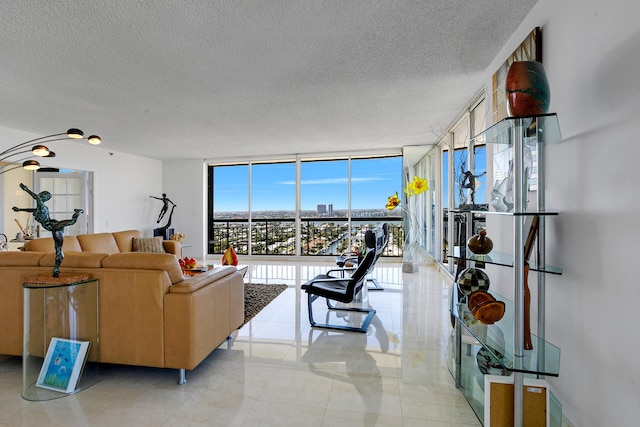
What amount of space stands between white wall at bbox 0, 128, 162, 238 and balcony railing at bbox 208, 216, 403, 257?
1.79 meters

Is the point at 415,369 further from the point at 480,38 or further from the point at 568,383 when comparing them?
the point at 480,38

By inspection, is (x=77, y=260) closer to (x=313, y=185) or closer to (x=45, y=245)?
(x=45, y=245)

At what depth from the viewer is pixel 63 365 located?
2117mm

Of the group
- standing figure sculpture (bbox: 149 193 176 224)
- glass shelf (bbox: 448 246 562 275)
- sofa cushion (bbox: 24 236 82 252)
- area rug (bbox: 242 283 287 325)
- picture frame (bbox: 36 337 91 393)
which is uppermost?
standing figure sculpture (bbox: 149 193 176 224)

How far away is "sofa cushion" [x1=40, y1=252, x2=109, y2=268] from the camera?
2.22 m

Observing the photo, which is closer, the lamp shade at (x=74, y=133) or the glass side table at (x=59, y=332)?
the glass side table at (x=59, y=332)

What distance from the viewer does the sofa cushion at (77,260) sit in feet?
7.29

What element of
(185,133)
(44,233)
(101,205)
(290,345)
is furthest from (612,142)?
(44,233)

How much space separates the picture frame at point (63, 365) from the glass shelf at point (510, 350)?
2455mm

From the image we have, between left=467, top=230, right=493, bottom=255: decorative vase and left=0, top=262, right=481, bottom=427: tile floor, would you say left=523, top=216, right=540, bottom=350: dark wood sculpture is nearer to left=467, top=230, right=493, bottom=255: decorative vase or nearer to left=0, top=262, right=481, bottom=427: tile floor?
left=467, top=230, right=493, bottom=255: decorative vase

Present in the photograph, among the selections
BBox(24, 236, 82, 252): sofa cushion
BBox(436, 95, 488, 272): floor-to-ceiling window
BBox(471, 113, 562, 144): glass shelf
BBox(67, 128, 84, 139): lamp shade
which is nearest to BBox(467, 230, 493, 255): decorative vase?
BBox(471, 113, 562, 144): glass shelf

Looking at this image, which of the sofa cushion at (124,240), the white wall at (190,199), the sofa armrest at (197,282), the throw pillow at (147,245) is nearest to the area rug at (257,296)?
the sofa armrest at (197,282)

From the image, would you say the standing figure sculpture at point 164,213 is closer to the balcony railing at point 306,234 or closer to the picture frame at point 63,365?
the balcony railing at point 306,234

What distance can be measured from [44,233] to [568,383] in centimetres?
819
